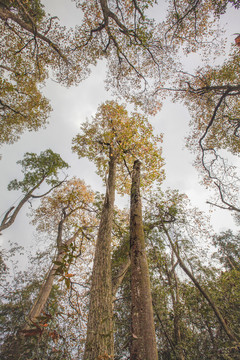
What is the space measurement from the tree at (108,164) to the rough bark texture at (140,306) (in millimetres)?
502

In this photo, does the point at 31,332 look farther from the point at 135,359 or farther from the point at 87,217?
the point at 87,217

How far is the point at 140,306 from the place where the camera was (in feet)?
7.06

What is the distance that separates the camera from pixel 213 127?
8836mm

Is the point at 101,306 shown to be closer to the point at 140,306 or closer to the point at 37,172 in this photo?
→ the point at 140,306

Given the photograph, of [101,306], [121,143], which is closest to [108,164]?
[121,143]

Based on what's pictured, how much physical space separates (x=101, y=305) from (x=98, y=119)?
9.78 m

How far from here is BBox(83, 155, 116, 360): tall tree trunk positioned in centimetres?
199

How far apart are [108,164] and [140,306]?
6481mm

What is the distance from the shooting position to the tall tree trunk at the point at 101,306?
1.99 m

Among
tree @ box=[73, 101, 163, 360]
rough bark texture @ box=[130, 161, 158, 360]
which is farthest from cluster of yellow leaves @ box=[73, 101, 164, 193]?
rough bark texture @ box=[130, 161, 158, 360]

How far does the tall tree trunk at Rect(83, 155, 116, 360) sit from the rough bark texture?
1.09 feet

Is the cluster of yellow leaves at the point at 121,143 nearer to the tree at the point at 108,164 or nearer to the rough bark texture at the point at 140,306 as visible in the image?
the tree at the point at 108,164

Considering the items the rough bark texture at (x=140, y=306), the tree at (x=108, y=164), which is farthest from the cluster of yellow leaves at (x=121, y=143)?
the rough bark texture at (x=140, y=306)

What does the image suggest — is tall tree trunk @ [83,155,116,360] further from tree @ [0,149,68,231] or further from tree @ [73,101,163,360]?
tree @ [0,149,68,231]
